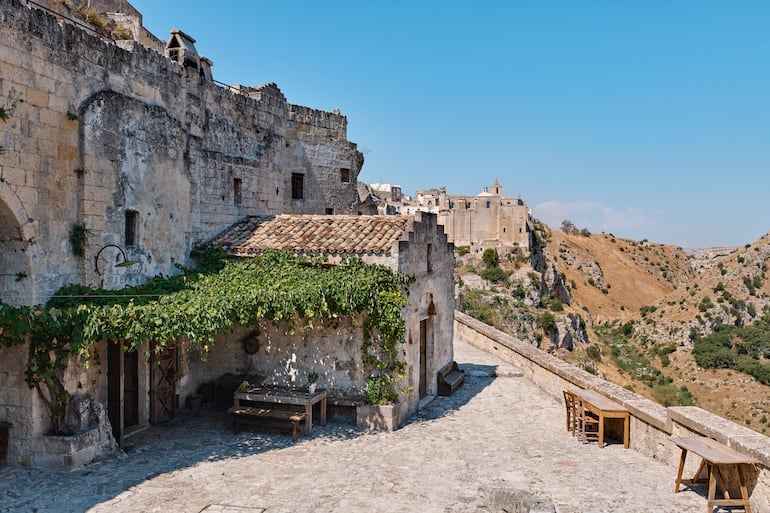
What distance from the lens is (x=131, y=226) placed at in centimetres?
1086

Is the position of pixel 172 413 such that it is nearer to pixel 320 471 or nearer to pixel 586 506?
pixel 320 471

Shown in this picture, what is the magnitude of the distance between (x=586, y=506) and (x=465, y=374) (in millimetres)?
8310

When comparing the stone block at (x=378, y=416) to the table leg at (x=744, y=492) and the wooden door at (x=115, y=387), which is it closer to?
the wooden door at (x=115, y=387)

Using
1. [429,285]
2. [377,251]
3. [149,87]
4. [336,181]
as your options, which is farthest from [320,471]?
[336,181]

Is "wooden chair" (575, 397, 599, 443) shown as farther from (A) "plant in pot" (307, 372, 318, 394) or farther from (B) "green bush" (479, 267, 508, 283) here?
(B) "green bush" (479, 267, 508, 283)

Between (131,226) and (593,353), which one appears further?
(593,353)

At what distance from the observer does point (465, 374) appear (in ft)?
51.0

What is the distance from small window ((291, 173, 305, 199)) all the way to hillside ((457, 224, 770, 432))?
12.7 m

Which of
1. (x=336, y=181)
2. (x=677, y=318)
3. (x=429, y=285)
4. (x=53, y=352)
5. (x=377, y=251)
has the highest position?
(x=336, y=181)

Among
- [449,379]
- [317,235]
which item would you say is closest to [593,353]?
[449,379]

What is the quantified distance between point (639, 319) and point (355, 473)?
53.8m

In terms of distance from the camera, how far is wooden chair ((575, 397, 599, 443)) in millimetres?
10135

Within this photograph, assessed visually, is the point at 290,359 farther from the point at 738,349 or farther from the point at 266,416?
the point at 738,349

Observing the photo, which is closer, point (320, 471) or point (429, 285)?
point (320, 471)
